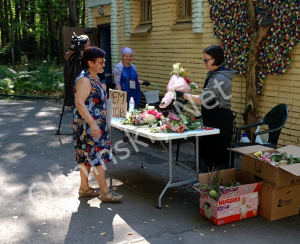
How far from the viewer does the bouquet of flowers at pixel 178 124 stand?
4461 millimetres

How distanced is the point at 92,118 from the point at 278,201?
2314mm

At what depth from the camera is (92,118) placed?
4.39m

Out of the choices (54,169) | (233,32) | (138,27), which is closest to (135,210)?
(54,169)

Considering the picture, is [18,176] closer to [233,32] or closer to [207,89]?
[207,89]

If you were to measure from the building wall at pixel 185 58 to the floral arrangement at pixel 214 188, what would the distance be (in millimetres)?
2457

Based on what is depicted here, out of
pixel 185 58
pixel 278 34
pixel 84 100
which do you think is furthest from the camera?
pixel 185 58

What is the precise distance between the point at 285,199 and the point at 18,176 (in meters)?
3.82

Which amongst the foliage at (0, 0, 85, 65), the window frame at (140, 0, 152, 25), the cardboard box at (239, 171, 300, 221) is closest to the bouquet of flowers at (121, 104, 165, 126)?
the cardboard box at (239, 171, 300, 221)

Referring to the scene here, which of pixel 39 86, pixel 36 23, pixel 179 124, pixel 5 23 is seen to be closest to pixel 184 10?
pixel 179 124

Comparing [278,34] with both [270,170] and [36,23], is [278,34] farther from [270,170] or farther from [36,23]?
[36,23]

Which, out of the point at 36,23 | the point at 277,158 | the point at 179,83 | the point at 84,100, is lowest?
the point at 277,158

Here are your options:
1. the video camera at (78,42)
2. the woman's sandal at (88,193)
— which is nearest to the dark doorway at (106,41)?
the video camera at (78,42)

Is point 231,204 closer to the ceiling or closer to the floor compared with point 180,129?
closer to the floor

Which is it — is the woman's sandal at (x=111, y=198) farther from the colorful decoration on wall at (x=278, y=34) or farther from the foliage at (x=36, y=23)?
the foliage at (x=36, y=23)
